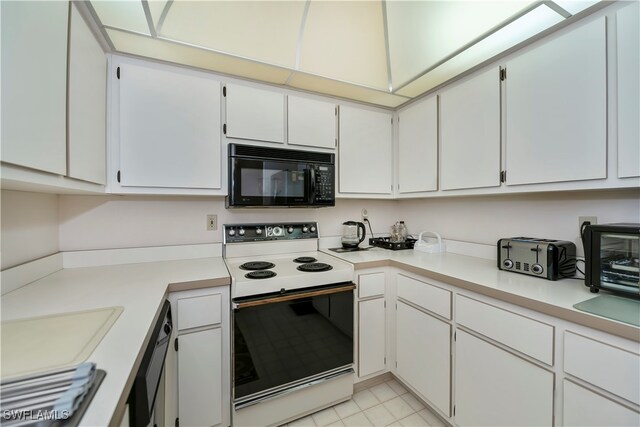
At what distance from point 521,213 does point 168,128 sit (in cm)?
239

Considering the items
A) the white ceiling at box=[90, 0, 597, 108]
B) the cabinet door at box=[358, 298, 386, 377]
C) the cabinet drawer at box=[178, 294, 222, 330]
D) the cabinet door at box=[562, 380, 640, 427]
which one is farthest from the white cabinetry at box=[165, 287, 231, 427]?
the cabinet door at box=[562, 380, 640, 427]

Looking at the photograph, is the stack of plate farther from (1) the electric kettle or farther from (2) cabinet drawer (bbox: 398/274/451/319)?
(1) the electric kettle

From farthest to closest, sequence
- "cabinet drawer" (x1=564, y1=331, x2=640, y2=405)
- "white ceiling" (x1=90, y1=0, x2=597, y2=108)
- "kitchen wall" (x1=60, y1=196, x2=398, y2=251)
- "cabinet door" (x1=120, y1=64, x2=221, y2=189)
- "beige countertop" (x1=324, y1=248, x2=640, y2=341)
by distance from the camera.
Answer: "kitchen wall" (x1=60, y1=196, x2=398, y2=251) → "cabinet door" (x1=120, y1=64, x2=221, y2=189) → "white ceiling" (x1=90, y1=0, x2=597, y2=108) → "beige countertop" (x1=324, y1=248, x2=640, y2=341) → "cabinet drawer" (x1=564, y1=331, x2=640, y2=405)

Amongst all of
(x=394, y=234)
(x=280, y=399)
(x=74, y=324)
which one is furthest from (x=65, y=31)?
(x=394, y=234)

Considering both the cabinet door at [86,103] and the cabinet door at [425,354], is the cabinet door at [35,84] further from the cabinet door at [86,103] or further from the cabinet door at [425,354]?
the cabinet door at [425,354]

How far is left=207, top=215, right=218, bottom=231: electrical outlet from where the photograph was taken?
1991 mm

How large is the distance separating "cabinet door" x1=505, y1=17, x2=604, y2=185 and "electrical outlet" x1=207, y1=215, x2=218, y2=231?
200 cm

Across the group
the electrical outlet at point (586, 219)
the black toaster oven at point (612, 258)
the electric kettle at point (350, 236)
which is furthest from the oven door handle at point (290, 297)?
the electrical outlet at point (586, 219)

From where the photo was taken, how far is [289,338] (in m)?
1.54

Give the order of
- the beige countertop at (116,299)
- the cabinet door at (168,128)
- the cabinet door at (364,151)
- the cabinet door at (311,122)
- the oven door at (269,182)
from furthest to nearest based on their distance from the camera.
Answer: the cabinet door at (364,151), the cabinet door at (311,122), the oven door at (269,182), the cabinet door at (168,128), the beige countertop at (116,299)

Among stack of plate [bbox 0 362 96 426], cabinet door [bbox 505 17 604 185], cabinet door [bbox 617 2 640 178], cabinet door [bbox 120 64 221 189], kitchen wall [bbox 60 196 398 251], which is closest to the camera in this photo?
stack of plate [bbox 0 362 96 426]

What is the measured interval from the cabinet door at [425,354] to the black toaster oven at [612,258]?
2.35 ft

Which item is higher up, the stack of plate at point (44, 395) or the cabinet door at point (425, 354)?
the stack of plate at point (44, 395)

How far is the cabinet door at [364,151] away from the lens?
86.6 inches
